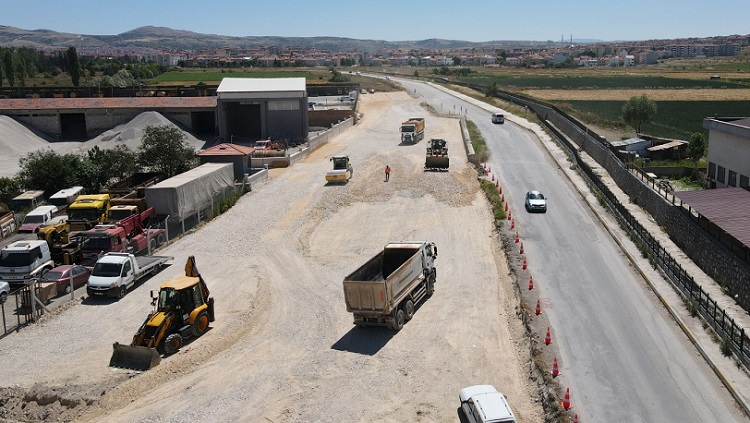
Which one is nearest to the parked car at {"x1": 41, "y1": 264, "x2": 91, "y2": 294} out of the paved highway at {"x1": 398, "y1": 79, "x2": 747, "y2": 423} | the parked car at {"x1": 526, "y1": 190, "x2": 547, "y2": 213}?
the paved highway at {"x1": 398, "y1": 79, "x2": 747, "y2": 423}

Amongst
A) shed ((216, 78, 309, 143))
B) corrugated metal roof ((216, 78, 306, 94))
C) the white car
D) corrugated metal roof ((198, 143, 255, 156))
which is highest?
corrugated metal roof ((216, 78, 306, 94))

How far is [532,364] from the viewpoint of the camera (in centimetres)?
2117

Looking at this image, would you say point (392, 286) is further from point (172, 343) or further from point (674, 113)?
point (674, 113)

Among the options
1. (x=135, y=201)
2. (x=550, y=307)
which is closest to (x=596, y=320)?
(x=550, y=307)

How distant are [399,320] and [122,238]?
14.4 m

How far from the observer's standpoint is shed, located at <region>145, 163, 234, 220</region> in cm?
3641

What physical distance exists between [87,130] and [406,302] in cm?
5346

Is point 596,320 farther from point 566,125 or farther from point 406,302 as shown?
point 566,125

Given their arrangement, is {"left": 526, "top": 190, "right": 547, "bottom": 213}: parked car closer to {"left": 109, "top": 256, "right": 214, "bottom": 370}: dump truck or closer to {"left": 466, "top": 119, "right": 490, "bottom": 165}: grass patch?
{"left": 466, "top": 119, "right": 490, "bottom": 165}: grass patch

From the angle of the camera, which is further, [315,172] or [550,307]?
[315,172]

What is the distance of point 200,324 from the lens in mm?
23781

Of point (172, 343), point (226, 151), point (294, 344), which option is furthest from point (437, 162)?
point (172, 343)

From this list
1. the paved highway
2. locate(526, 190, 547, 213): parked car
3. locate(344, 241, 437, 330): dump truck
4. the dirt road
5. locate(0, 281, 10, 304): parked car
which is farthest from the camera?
locate(526, 190, 547, 213): parked car

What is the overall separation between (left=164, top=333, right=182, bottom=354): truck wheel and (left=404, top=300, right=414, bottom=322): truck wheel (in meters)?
7.34
